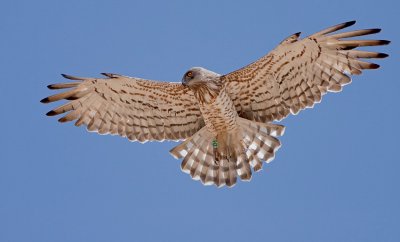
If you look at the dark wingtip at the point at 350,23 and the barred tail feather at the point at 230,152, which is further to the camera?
the barred tail feather at the point at 230,152

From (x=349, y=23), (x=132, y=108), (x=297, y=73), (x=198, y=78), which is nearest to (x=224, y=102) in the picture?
(x=198, y=78)

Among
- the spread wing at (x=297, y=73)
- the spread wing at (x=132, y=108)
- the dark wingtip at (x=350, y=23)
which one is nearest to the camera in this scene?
the dark wingtip at (x=350, y=23)

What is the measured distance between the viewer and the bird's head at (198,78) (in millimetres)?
11914

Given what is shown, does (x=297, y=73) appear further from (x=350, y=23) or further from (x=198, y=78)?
(x=198, y=78)

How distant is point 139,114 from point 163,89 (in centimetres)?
70

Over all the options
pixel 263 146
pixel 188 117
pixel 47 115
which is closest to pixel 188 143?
pixel 188 117

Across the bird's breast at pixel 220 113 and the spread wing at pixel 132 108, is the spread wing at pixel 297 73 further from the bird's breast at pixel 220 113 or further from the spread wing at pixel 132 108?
A: the spread wing at pixel 132 108

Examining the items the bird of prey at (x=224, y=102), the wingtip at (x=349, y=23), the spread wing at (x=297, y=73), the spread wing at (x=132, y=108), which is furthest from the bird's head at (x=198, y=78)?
the wingtip at (x=349, y=23)

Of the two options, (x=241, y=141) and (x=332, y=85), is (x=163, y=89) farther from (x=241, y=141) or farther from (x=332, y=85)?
(x=332, y=85)

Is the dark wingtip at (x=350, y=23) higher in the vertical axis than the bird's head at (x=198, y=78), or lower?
higher

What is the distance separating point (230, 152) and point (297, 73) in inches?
65.1

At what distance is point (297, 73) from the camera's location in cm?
1198

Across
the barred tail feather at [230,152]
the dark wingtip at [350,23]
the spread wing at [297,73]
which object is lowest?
the barred tail feather at [230,152]

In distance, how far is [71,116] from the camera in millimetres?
12711
